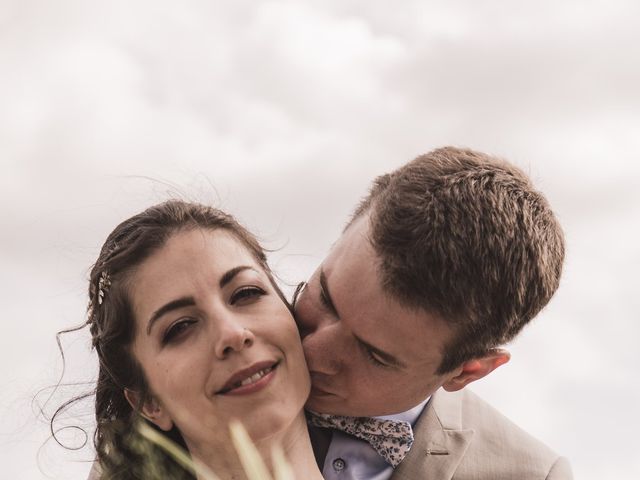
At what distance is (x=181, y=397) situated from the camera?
5.52m

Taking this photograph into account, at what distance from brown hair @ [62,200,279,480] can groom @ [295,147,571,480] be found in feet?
2.80

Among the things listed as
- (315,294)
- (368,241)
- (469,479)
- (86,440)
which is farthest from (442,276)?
(86,440)

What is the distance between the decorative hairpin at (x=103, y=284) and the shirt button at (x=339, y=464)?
190cm

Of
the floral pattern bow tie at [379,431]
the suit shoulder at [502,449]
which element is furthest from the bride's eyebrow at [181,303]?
the suit shoulder at [502,449]

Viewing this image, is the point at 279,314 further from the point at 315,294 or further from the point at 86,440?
the point at 86,440

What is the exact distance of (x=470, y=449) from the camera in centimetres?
665

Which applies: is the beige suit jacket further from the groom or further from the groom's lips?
the groom's lips

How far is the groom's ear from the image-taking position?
595 cm

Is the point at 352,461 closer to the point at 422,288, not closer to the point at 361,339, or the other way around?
the point at 361,339

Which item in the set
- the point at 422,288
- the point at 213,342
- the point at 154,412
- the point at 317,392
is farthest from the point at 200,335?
the point at 422,288

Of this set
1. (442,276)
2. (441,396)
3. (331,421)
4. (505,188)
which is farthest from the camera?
(441,396)

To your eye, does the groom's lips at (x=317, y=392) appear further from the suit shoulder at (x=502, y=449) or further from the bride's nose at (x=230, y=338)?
the suit shoulder at (x=502, y=449)

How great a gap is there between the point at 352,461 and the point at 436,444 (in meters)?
0.64

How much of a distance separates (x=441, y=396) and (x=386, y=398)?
1159mm
